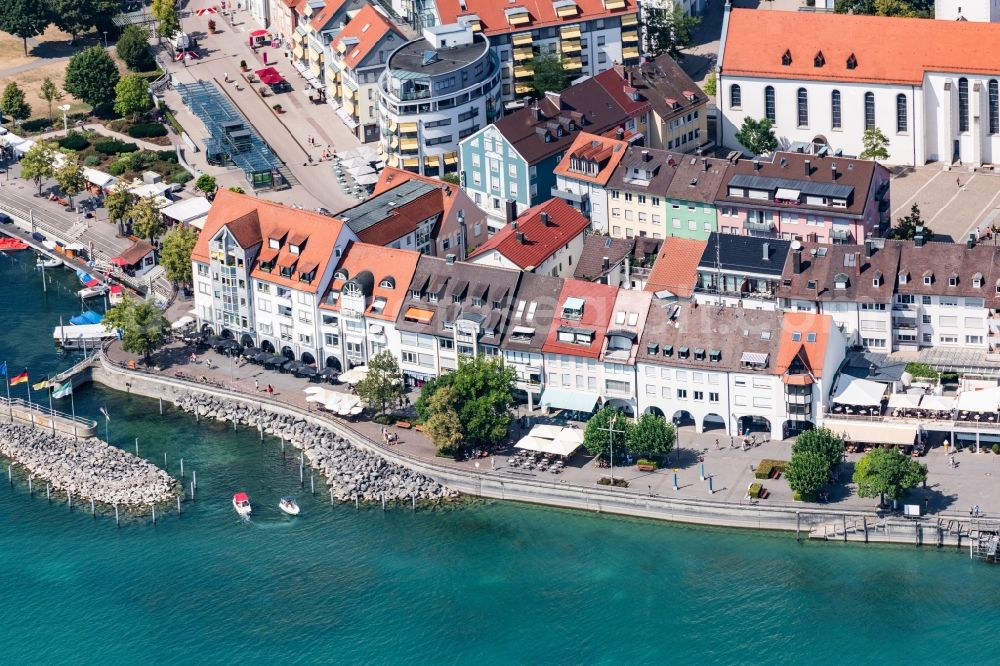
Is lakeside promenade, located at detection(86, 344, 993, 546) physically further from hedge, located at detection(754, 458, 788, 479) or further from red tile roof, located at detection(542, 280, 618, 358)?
red tile roof, located at detection(542, 280, 618, 358)

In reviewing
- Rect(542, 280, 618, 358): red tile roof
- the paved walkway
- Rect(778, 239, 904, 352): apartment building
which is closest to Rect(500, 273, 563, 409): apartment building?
Rect(542, 280, 618, 358): red tile roof

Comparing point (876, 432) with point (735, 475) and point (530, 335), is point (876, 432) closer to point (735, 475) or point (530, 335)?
point (735, 475)

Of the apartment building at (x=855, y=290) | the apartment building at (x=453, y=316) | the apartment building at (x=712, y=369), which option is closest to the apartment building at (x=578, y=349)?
the apartment building at (x=712, y=369)

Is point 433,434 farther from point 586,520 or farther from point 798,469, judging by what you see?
point 798,469

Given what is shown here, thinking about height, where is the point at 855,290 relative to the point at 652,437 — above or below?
above

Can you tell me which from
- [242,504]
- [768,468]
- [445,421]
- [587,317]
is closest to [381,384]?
[445,421]

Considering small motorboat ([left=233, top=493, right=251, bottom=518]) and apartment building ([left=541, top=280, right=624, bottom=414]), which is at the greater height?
apartment building ([left=541, top=280, right=624, bottom=414])

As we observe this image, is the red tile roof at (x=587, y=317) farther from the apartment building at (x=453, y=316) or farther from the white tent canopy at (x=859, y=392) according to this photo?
the white tent canopy at (x=859, y=392)
